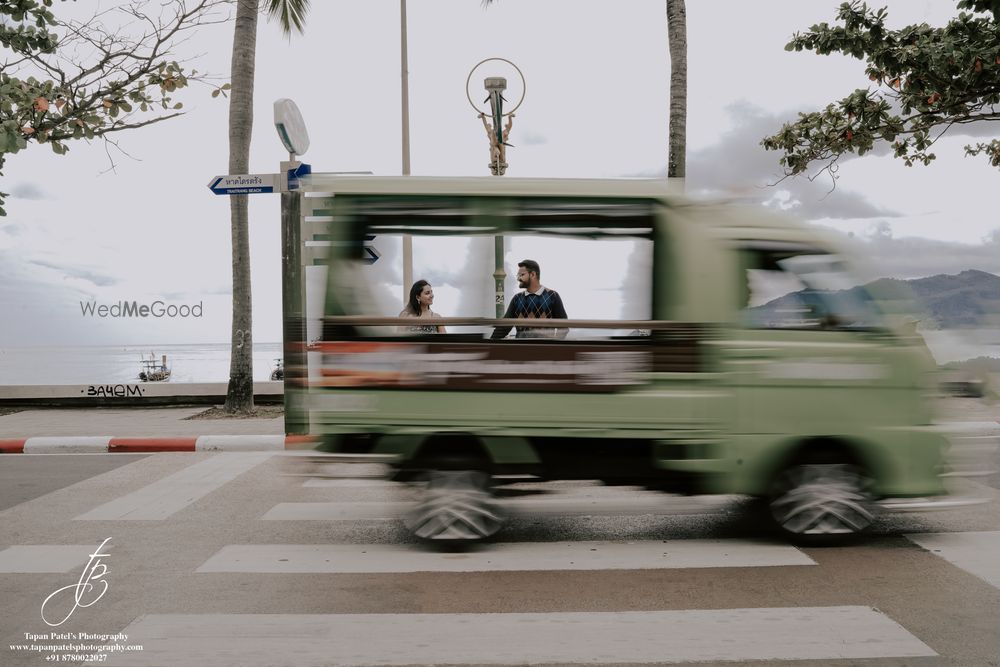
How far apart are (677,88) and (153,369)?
12989 millimetres

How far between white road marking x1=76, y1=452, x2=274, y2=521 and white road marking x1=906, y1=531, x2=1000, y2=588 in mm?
5821

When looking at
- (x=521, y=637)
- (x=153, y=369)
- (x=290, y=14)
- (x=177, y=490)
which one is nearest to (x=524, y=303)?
(x=521, y=637)

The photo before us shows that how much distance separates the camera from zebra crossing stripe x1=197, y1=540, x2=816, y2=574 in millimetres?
5066

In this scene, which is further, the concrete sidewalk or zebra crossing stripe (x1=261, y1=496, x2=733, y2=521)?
the concrete sidewalk

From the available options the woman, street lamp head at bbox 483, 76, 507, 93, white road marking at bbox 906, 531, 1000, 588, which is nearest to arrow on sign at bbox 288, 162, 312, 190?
street lamp head at bbox 483, 76, 507, 93

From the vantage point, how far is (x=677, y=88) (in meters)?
12.1

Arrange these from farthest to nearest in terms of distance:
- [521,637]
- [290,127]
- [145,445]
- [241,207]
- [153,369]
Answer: [153,369] → [241,207] → [145,445] → [290,127] → [521,637]

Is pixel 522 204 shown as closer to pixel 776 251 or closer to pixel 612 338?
pixel 612 338

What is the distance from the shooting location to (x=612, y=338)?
514cm

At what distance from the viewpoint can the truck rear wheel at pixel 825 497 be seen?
530 cm

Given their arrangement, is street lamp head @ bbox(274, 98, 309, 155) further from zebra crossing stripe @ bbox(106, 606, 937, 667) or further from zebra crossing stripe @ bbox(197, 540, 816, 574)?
zebra crossing stripe @ bbox(106, 606, 937, 667)

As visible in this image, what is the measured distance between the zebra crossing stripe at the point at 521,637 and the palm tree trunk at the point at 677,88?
8779mm
